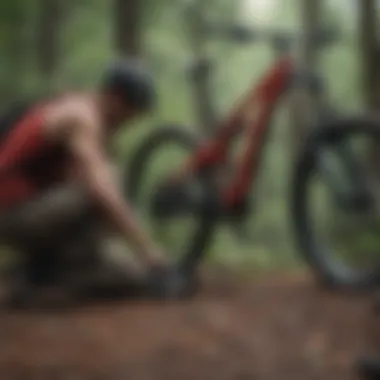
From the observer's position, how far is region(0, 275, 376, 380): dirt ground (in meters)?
1.22

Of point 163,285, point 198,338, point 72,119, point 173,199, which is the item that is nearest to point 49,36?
point 173,199

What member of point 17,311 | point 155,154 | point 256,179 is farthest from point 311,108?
point 17,311

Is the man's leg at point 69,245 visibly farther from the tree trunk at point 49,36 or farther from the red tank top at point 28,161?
the tree trunk at point 49,36

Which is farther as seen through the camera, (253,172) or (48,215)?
(253,172)

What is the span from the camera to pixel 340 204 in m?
1.66

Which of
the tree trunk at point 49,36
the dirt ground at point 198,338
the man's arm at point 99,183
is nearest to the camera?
the dirt ground at point 198,338

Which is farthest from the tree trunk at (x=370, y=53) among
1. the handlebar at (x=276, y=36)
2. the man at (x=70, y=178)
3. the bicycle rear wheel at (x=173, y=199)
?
the man at (x=70, y=178)

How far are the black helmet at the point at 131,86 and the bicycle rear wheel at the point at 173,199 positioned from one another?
0.21 meters

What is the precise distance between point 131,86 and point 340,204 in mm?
A: 397

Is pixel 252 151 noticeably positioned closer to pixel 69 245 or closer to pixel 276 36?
pixel 276 36

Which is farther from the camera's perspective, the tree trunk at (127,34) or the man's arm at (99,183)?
the tree trunk at (127,34)

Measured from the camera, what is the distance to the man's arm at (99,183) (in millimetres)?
1655

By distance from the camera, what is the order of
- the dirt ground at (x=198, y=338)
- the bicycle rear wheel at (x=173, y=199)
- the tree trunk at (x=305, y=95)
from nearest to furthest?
the dirt ground at (x=198, y=338) < the tree trunk at (x=305, y=95) < the bicycle rear wheel at (x=173, y=199)

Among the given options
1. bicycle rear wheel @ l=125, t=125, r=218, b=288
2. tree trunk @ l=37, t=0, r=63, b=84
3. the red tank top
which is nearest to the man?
the red tank top
